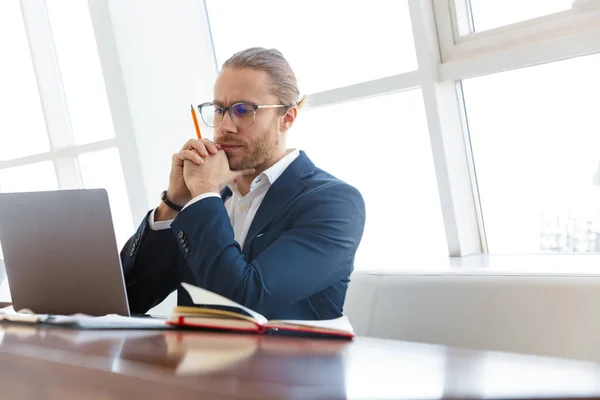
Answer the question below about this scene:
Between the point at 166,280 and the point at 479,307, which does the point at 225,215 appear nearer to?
the point at 166,280

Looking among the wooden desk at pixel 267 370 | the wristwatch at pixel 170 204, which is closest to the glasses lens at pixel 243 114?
the wristwatch at pixel 170 204

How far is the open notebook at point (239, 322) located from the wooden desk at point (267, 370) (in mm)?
32

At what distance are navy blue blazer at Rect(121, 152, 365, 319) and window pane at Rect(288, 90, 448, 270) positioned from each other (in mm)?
741

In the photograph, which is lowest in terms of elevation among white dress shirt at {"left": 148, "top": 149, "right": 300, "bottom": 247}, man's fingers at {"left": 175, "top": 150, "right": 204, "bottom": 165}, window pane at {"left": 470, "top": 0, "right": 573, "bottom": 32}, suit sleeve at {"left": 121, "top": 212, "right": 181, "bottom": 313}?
suit sleeve at {"left": 121, "top": 212, "right": 181, "bottom": 313}

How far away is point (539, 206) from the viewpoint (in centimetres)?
234

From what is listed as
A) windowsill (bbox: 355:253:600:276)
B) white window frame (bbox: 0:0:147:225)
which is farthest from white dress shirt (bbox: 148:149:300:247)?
white window frame (bbox: 0:0:147:225)

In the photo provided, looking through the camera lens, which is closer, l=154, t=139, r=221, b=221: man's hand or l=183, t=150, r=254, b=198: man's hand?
l=183, t=150, r=254, b=198: man's hand

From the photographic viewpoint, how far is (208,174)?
1851 millimetres

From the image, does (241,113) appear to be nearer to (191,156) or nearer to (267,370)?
(191,156)

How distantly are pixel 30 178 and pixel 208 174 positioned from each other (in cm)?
307

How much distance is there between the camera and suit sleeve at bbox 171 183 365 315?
160 centimetres

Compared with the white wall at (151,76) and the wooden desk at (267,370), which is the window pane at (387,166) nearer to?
the white wall at (151,76)

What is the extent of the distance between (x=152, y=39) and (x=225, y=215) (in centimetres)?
189

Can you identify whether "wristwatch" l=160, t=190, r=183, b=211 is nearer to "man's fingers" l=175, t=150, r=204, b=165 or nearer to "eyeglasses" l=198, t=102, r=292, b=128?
"man's fingers" l=175, t=150, r=204, b=165
